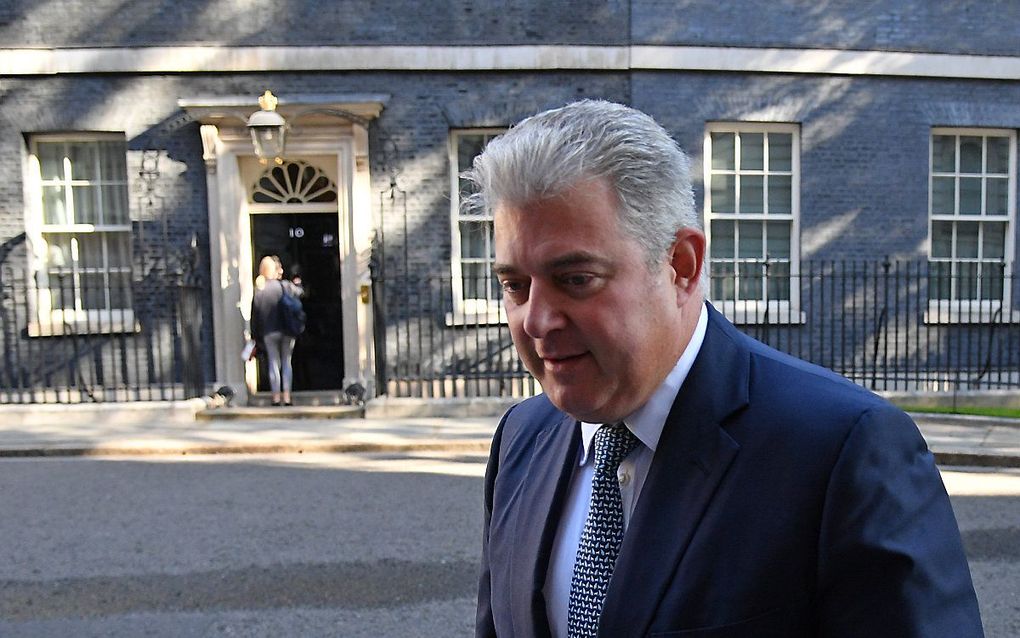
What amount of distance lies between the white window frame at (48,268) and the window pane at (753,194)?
8.42 meters

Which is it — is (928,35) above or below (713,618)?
above

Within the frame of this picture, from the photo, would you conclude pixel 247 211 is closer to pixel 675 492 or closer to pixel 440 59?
pixel 440 59

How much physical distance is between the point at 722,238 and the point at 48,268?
9.28 meters

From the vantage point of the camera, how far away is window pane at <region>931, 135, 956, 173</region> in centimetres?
1272

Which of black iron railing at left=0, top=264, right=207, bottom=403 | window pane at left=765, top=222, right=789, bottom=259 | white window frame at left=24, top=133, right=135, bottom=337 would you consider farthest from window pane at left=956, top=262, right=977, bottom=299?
white window frame at left=24, top=133, right=135, bottom=337

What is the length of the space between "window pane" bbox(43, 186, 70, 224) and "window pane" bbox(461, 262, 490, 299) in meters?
5.50

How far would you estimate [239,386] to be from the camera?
11.9m

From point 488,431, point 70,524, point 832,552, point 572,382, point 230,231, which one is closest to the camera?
point 832,552

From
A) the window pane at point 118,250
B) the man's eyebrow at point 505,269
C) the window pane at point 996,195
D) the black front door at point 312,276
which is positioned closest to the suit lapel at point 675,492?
the man's eyebrow at point 505,269

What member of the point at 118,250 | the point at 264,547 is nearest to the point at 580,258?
the point at 264,547

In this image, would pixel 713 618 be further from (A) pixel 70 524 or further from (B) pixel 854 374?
(B) pixel 854 374

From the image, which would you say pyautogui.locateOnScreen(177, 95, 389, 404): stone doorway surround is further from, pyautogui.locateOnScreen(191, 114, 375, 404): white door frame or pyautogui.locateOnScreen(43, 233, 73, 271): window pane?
pyautogui.locateOnScreen(43, 233, 73, 271): window pane

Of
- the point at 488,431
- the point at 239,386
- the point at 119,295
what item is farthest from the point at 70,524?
the point at 119,295

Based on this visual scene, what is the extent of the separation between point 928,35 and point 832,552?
13.0 meters
